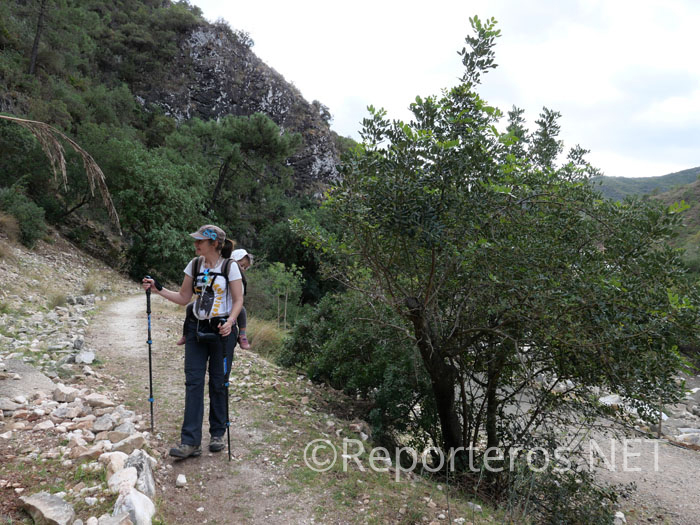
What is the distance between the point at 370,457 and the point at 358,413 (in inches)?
68.0

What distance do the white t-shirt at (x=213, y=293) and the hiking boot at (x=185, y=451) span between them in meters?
1.14

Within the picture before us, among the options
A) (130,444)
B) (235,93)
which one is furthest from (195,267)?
(235,93)

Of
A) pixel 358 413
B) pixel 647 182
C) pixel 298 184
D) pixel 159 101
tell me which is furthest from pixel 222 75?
pixel 647 182

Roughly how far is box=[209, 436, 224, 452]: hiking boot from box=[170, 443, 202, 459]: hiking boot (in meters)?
0.15

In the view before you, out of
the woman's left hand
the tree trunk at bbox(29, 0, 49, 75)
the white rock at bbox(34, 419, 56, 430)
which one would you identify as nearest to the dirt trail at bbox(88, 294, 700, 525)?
the white rock at bbox(34, 419, 56, 430)

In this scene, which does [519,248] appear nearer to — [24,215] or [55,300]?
[55,300]

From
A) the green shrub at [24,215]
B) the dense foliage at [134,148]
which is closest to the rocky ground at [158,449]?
the dense foliage at [134,148]

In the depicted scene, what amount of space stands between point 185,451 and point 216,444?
1.06 feet

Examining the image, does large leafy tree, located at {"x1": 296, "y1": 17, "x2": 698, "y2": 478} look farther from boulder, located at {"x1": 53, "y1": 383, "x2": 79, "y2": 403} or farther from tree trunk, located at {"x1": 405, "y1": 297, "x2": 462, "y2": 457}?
boulder, located at {"x1": 53, "y1": 383, "x2": 79, "y2": 403}

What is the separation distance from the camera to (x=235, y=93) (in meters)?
42.7

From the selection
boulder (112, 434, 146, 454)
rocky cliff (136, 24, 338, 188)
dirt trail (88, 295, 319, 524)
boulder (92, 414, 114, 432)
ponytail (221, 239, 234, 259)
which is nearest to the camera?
dirt trail (88, 295, 319, 524)

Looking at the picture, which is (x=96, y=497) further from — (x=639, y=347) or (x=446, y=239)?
(x=639, y=347)

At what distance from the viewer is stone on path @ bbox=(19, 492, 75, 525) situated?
7.46ft

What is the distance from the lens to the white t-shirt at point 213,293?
11.9 ft
